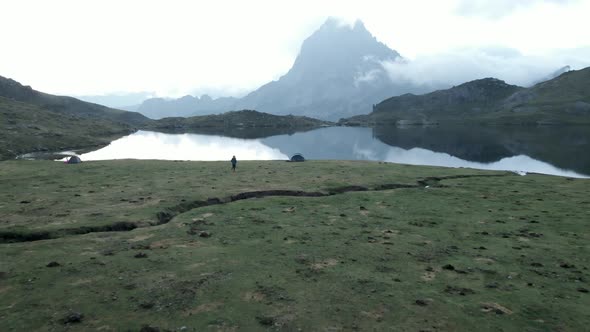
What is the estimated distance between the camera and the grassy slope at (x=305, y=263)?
1589 centimetres

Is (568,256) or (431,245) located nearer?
(568,256)

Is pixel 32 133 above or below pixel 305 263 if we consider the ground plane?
above

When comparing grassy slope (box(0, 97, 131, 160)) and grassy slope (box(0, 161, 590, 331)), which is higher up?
grassy slope (box(0, 97, 131, 160))

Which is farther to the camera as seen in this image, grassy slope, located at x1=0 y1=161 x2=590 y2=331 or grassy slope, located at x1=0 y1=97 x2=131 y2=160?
grassy slope, located at x1=0 y1=97 x2=131 y2=160

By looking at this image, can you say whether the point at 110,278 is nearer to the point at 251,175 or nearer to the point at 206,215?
the point at 206,215

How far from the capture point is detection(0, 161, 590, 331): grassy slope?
1589cm

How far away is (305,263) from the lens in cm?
2173

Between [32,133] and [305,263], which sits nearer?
[305,263]

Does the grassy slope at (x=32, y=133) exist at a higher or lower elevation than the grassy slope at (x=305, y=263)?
higher

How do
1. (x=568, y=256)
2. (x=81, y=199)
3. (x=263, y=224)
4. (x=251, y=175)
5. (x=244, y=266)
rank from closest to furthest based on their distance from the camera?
(x=244, y=266), (x=568, y=256), (x=263, y=224), (x=81, y=199), (x=251, y=175)

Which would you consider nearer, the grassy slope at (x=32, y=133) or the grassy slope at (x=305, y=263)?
the grassy slope at (x=305, y=263)

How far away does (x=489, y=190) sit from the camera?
45.2 m

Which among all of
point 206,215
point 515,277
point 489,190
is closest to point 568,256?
point 515,277

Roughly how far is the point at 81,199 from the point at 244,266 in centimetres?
2369
